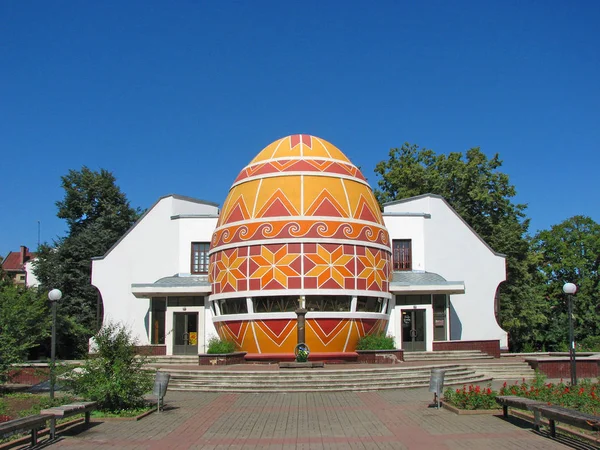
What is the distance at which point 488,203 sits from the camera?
145 ft

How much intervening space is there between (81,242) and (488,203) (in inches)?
1099

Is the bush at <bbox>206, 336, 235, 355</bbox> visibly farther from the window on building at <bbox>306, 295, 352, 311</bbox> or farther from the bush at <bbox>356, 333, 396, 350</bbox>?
the bush at <bbox>356, 333, 396, 350</bbox>

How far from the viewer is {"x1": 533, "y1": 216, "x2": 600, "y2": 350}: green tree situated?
44312 millimetres

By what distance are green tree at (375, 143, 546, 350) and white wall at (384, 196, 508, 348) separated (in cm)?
473

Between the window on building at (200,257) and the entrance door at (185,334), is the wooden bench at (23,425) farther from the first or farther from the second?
the window on building at (200,257)

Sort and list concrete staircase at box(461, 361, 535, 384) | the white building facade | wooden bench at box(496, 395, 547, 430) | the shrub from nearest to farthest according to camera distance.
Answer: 1. wooden bench at box(496, 395, 547, 430)
2. the shrub
3. concrete staircase at box(461, 361, 535, 384)
4. the white building facade

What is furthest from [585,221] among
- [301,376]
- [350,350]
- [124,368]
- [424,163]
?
[124,368]

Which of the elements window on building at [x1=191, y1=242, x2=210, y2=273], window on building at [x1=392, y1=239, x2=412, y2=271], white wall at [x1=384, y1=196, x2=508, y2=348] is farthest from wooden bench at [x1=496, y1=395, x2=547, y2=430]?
window on building at [x1=191, y1=242, x2=210, y2=273]

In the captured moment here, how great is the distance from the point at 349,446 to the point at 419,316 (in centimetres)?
2269

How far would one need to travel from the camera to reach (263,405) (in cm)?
1709

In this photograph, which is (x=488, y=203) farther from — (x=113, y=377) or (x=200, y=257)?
(x=113, y=377)

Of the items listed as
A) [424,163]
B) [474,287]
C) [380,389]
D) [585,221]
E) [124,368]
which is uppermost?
[424,163]

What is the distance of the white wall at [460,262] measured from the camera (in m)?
35.8

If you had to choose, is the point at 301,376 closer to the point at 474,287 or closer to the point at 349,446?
the point at 349,446
